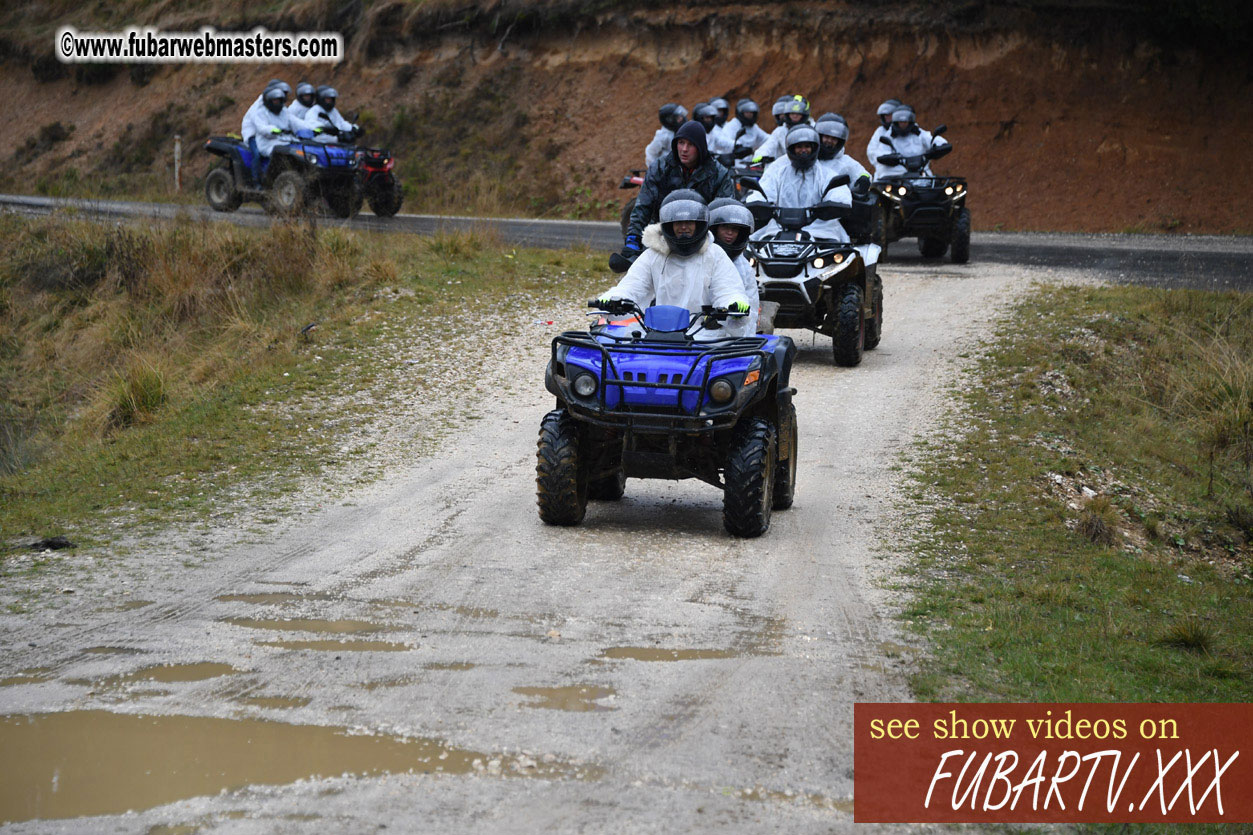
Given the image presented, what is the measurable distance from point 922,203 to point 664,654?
597 inches

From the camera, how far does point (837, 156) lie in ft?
45.5

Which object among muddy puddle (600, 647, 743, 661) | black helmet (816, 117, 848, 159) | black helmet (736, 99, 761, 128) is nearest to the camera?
muddy puddle (600, 647, 743, 661)

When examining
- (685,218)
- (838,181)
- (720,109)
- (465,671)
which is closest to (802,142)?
(838,181)

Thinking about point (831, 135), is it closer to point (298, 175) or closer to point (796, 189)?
point (796, 189)

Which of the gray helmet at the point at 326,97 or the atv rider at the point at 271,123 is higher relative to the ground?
the gray helmet at the point at 326,97

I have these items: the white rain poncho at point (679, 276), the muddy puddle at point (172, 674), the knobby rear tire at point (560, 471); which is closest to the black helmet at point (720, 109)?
the white rain poncho at point (679, 276)

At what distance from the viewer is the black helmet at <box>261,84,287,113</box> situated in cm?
2288

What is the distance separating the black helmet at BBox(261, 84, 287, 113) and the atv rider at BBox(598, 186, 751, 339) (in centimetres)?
1601

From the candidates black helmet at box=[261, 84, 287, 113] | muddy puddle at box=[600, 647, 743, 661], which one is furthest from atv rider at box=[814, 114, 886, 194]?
black helmet at box=[261, 84, 287, 113]

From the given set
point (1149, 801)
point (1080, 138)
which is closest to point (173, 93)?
point (1080, 138)

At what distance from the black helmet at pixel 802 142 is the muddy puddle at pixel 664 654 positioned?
8.35 m

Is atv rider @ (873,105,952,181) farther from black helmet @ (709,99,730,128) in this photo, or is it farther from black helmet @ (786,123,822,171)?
black helmet @ (786,123,822,171)

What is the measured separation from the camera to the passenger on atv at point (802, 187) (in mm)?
13258

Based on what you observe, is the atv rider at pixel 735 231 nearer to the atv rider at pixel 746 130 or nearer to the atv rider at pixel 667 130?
the atv rider at pixel 667 130
